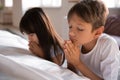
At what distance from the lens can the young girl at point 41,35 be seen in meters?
0.97

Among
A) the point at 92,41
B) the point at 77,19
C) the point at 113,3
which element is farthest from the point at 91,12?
the point at 113,3

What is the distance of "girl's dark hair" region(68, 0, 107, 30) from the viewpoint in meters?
0.91

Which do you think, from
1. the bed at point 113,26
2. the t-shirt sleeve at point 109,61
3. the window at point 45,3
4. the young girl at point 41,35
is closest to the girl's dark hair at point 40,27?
the young girl at point 41,35

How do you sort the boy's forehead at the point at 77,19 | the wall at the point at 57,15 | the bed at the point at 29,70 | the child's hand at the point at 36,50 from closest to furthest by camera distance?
the bed at the point at 29,70 → the boy's forehead at the point at 77,19 → the child's hand at the point at 36,50 → the wall at the point at 57,15

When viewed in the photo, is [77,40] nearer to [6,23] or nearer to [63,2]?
[63,2]

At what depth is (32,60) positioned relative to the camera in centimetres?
83

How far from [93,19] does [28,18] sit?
0.82 feet

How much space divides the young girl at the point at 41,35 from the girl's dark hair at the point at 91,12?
12 centimetres

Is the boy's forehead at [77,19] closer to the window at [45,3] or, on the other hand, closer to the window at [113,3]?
the window at [113,3]

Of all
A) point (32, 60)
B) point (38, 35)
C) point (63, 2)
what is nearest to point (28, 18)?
point (38, 35)

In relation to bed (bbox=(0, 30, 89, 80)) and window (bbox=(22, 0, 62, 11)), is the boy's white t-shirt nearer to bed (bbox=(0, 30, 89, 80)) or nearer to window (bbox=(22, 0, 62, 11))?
bed (bbox=(0, 30, 89, 80))

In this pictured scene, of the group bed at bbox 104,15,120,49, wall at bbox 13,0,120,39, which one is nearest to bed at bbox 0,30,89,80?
bed at bbox 104,15,120,49

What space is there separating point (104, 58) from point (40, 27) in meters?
0.28

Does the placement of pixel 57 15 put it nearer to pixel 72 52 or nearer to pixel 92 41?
pixel 92 41
